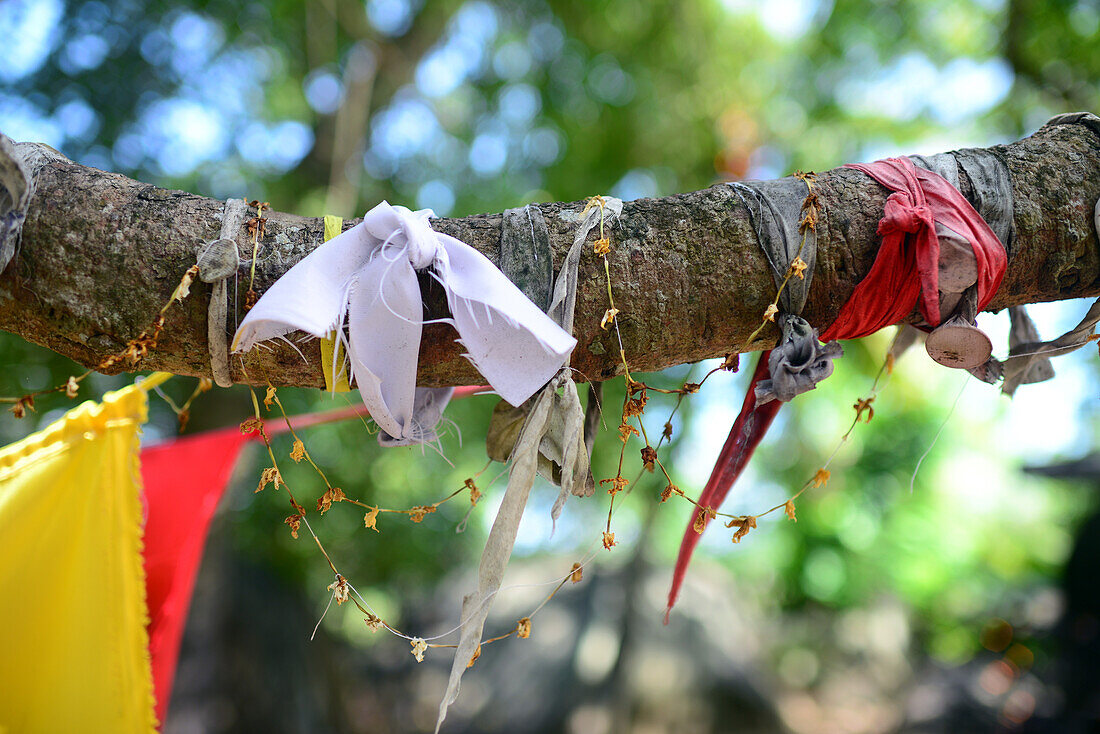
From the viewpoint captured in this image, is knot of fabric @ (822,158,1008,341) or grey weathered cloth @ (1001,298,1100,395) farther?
grey weathered cloth @ (1001,298,1100,395)

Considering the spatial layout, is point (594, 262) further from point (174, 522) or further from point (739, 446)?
point (174, 522)

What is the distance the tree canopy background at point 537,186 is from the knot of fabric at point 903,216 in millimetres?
2369

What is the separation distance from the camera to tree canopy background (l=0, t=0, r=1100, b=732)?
3.35m

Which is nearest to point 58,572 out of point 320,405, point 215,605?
point 320,405

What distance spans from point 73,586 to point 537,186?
318cm

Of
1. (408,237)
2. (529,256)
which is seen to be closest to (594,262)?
(529,256)

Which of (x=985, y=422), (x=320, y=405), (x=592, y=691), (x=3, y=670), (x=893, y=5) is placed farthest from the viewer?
(x=985, y=422)

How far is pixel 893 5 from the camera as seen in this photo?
13.2 feet

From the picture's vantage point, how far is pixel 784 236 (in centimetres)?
111

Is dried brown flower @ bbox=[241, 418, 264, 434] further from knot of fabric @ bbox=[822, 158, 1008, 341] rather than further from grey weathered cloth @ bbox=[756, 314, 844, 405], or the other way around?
knot of fabric @ bbox=[822, 158, 1008, 341]

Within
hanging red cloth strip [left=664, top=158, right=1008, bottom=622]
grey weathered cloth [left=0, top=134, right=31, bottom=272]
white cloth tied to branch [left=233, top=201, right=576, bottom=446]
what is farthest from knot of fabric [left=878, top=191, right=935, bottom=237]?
grey weathered cloth [left=0, top=134, right=31, bottom=272]

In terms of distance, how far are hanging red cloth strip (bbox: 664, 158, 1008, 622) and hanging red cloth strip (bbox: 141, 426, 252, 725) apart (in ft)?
4.76

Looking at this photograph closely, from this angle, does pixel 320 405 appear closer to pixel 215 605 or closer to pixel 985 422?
pixel 215 605

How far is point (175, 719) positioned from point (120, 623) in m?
3.19
